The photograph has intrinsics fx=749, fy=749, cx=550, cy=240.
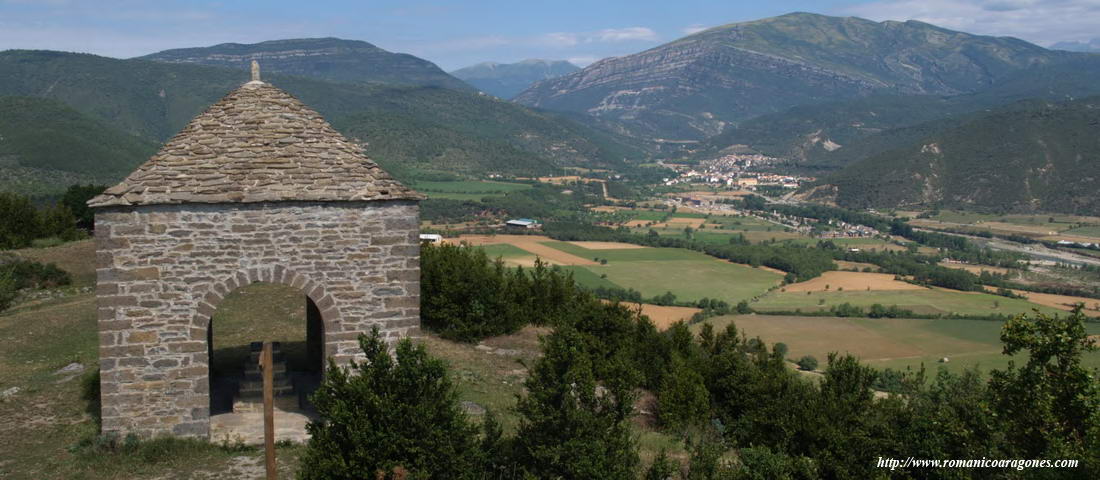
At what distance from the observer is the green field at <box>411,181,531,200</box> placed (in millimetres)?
112956

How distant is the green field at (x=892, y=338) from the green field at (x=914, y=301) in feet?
11.7

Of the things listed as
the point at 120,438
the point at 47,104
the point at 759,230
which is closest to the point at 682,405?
the point at 120,438

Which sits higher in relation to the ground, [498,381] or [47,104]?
[47,104]

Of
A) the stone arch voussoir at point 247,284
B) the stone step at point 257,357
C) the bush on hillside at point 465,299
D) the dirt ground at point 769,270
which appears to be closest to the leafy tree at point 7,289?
the bush on hillside at point 465,299

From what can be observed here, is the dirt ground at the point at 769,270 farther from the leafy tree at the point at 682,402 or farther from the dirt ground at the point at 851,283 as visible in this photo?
the leafy tree at the point at 682,402

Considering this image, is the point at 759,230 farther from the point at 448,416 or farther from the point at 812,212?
the point at 448,416

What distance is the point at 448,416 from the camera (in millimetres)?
9070

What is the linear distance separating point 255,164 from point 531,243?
2902 inches

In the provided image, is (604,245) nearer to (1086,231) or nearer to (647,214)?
(647,214)

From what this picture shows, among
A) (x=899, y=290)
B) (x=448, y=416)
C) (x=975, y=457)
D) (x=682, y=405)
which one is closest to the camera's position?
(x=448, y=416)

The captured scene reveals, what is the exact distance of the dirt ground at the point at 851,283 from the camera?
6581cm

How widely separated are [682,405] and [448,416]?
6740 millimetres

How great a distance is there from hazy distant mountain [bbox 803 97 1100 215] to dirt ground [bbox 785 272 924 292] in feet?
213

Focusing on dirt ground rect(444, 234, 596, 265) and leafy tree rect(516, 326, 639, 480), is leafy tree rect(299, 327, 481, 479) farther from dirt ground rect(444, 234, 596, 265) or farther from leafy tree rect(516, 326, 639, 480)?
dirt ground rect(444, 234, 596, 265)
